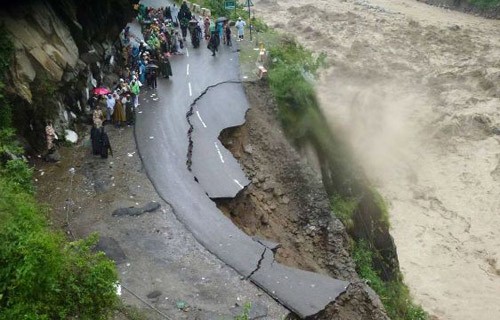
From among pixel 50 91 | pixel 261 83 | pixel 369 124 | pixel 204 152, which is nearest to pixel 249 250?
pixel 204 152

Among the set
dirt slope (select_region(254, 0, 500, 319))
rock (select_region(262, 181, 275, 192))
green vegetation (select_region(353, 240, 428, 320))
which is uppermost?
rock (select_region(262, 181, 275, 192))

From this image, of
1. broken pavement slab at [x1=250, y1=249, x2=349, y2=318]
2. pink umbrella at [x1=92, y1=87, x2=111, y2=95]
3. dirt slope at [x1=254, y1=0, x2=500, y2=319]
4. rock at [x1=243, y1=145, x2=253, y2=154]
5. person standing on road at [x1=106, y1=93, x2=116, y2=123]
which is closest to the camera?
broken pavement slab at [x1=250, y1=249, x2=349, y2=318]

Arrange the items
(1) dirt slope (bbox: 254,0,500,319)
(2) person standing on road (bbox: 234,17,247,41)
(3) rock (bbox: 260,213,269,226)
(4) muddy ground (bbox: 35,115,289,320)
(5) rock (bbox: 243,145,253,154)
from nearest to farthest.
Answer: (4) muddy ground (bbox: 35,115,289,320), (3) rock (bbox: 260,213,269,226), (5) rock (bbox: 243,145,253,154), (1) dirt slope (bbox: 254,0,500,319), (2) person standing on road (bbox: 234,17,247,41)

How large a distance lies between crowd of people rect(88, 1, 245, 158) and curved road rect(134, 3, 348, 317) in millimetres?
767

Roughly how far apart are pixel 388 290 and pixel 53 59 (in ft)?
48.7

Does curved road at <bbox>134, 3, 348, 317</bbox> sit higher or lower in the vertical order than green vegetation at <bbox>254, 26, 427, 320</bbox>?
higher

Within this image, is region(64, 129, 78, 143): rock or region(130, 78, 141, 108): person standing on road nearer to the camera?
region(64, 129, 78, 143): rock

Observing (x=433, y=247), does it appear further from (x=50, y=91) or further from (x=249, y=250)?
(x=50, y=91)

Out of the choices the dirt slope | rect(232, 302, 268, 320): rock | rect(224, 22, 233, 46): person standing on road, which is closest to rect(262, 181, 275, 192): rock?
rect(232, 302, 268, 320): rock

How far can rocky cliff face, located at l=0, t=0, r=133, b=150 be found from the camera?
18156 mm

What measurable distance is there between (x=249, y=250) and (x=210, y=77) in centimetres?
1385

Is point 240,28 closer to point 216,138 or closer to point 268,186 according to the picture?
point 216,138

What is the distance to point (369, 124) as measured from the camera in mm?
33375

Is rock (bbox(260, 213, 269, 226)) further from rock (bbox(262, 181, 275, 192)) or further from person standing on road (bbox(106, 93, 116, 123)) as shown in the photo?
person standing on road (bbox(106, 93, 116, 123))
